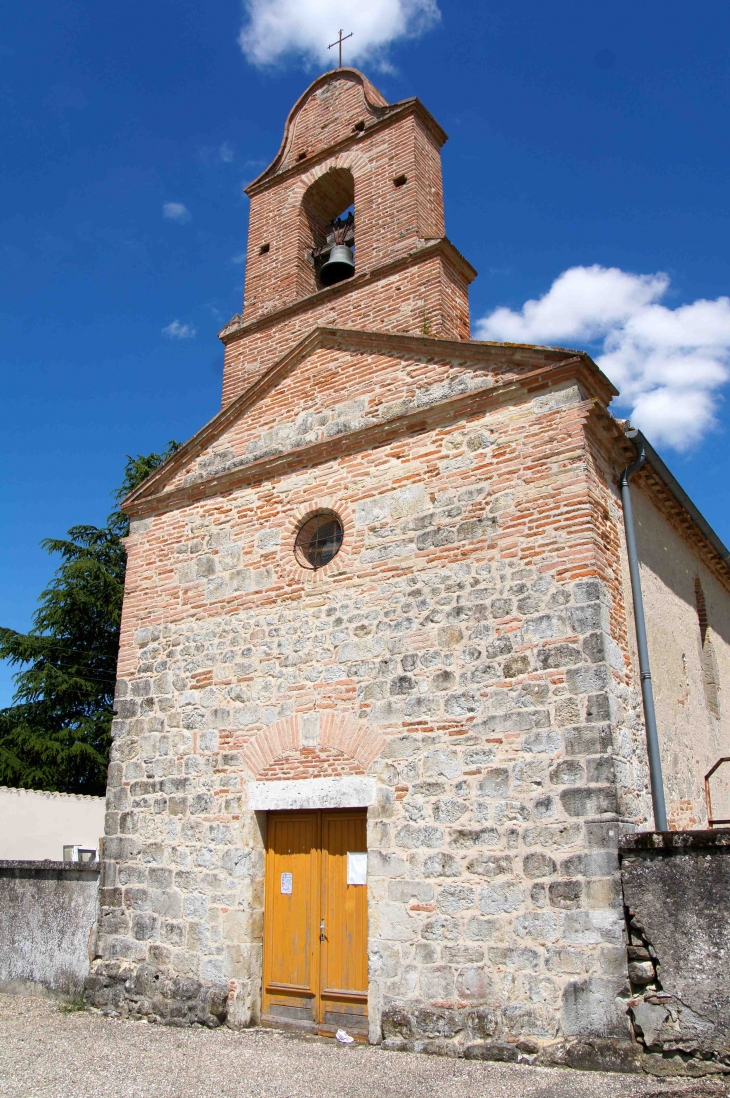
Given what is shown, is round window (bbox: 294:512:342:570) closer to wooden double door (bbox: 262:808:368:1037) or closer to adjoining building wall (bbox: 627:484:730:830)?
wooden double door (bbox: 262:808:368:1037)

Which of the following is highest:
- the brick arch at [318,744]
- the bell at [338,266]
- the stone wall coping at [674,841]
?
the bell at [338,266]

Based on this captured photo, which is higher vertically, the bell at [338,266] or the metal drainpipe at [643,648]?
the bell at [338,266]

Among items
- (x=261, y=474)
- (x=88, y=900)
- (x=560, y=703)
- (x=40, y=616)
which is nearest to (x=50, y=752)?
(x=40, y=616)

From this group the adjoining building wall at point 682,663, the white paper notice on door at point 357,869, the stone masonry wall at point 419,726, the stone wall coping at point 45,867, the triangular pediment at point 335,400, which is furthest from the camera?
the stone wall coping at point 45,867

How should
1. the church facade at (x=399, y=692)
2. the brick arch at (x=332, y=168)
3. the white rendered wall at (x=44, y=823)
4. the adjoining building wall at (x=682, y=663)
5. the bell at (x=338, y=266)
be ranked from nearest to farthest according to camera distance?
the church facade at (x=399, y=692) < the adjoining building wall at (x=682, y=663) < the bell at (x=338, y=266) < the brick arch at (x=332, y=168) < the white rendered wall at (x=44, y=823)

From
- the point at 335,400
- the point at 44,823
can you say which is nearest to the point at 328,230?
the point at 335,400

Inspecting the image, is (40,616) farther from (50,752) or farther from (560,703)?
(560,703)

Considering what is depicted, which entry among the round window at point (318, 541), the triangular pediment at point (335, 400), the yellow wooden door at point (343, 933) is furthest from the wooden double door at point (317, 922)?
the triangular pediment at point (335, 400)

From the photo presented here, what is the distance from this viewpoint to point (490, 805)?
6043mm

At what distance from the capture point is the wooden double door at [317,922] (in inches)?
258

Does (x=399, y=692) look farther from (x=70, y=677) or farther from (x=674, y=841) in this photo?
(x=70, y=677)

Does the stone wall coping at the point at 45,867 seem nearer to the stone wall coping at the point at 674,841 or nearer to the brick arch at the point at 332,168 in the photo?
the stone wall coping at the point at 674,841

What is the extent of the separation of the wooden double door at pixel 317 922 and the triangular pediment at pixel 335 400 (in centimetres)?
352

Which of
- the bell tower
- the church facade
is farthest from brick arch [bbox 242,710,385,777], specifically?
the bell tower
